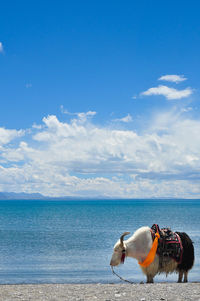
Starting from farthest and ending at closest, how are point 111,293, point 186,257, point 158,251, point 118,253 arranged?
point 186,257
point 158,251
point 118,253
point 111,293

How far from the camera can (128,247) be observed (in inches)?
414

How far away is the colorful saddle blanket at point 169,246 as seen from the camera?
10.7m

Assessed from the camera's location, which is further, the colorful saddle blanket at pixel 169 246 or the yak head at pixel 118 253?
the colorful saddle blanket at pixel 169 246

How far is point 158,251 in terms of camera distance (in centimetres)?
1068

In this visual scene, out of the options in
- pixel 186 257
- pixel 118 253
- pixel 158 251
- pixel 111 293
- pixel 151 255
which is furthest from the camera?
pixel 186 257

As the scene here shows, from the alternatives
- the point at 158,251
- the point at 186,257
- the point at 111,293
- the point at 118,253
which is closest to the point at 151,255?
the point at 158,251

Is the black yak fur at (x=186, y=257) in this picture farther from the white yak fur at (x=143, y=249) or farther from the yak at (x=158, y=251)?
the white yak fur at (x=143, y=249)

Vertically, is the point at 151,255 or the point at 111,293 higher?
the point at 151,255

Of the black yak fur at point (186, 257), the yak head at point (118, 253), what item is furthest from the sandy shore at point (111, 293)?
the black yak fur at point (186, 257)

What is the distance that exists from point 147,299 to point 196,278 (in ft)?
27.0

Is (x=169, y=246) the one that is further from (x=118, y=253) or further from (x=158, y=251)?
(x=118, y=253)

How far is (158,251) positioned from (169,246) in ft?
1.11

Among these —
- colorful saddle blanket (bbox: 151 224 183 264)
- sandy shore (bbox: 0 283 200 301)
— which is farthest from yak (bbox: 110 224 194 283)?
sandy shore (bbox: 0 283 200 301)

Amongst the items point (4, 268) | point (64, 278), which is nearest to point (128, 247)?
point (64, 278)
